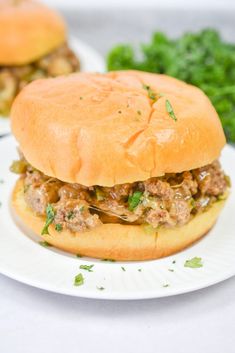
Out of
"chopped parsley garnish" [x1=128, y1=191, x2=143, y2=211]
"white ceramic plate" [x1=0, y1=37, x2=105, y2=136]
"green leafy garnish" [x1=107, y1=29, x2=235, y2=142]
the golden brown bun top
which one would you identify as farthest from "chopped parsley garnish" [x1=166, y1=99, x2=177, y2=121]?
"white ceramic plate" [x1=0, y1=37, x2=105, y2=136]

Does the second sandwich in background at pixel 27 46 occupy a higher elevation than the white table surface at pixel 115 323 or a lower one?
higher

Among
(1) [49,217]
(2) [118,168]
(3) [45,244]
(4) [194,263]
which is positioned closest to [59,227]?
(1) [49,217]

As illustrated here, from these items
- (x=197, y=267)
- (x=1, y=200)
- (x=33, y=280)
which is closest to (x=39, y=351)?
(x=33, y=280)

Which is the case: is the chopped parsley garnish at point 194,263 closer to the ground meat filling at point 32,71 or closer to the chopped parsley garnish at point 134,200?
the chopped parsley garnish at point 134,200

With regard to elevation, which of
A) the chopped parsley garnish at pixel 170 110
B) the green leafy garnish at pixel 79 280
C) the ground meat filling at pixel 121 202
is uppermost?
the chopped parsley garnish at pixel 170 110

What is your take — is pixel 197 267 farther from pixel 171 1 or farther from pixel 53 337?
pixel 171 1

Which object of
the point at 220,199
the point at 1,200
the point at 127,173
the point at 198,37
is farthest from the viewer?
the point at 198,37

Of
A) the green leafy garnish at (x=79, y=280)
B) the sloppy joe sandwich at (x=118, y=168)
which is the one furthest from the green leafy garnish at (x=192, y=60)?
the green leafy garnish at (x=79, y=280)
